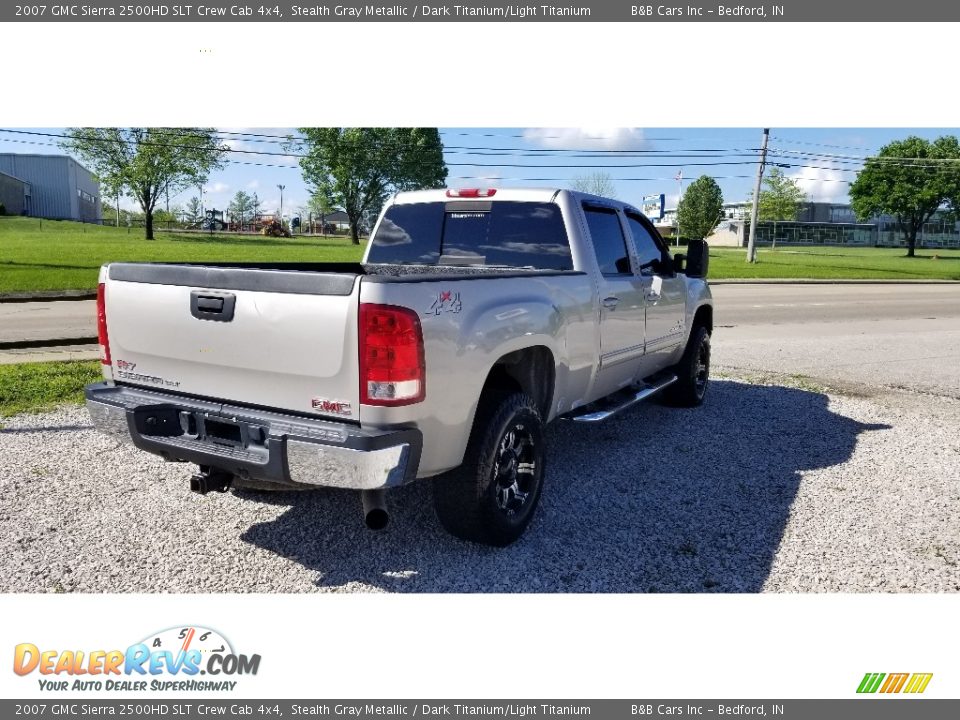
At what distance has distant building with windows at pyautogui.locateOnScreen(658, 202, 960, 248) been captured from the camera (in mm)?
99188

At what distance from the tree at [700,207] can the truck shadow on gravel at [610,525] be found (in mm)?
88431

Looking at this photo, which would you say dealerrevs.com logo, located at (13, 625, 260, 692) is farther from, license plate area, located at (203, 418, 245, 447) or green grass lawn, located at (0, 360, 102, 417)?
green grass lawn, located at (0, 360, 102, 417)

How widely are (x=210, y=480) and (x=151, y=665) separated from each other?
0.85 metres

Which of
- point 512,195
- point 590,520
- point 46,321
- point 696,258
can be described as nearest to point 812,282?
point 696,258

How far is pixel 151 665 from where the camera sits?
119 inches

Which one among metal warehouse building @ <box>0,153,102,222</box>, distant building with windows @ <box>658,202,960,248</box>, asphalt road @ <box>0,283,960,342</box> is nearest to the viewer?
asphalt road @ <box>0,283,960,342</box>

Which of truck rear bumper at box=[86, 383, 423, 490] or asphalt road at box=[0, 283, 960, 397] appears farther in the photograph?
asphalt road at box=[0, 283, 960, 397]

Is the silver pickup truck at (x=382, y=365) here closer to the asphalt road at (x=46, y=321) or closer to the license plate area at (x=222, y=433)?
the license plate area at (x=222, y=433)

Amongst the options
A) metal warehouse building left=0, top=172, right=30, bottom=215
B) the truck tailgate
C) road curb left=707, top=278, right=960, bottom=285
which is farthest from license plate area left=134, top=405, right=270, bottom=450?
metal warehouse building left=0, top=172, right=30, bottom=215

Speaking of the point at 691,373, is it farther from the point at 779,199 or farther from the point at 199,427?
the point at 779,199

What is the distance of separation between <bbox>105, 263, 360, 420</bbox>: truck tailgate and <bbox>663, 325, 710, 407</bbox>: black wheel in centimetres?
461

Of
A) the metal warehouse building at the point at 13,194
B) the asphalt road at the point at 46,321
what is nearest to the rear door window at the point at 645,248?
the asphalt road at the point at 46,321

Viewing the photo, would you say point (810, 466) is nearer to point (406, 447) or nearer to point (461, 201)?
point (461, 201)

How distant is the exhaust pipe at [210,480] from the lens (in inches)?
140
